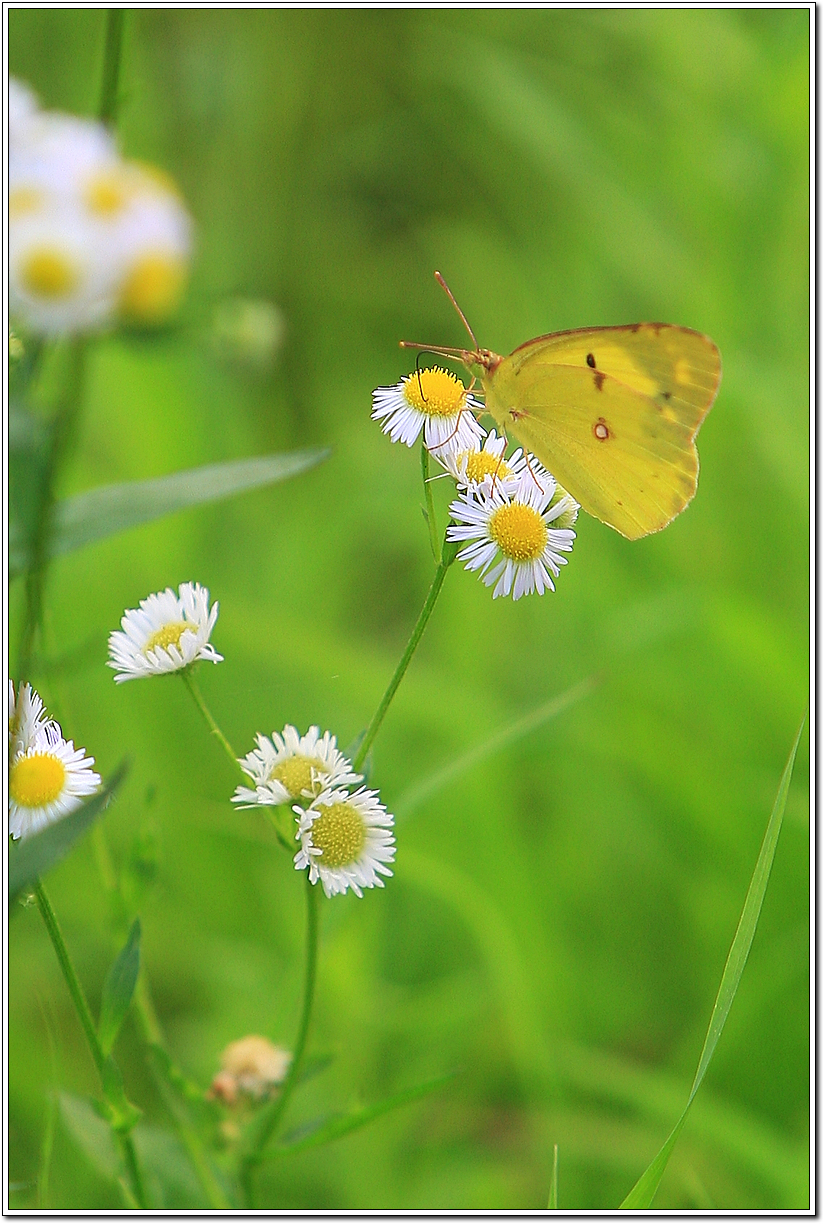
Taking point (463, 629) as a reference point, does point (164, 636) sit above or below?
below

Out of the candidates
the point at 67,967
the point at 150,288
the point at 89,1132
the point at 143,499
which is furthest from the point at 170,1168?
the point at 150,288

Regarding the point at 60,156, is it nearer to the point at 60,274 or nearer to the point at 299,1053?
the point at 60,274

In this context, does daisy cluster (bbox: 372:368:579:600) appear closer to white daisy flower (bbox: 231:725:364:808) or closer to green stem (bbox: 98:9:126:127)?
white daisy flower (bbox: 231:725:364:808)

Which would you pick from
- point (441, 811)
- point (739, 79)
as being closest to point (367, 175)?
point (739, 79)

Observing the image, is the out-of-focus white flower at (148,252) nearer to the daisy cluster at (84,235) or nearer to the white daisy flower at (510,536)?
the daisy cluster at (84,235)

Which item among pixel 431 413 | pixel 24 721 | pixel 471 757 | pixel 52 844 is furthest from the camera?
pixel 471 757

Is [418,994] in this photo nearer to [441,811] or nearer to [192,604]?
[441,811]
